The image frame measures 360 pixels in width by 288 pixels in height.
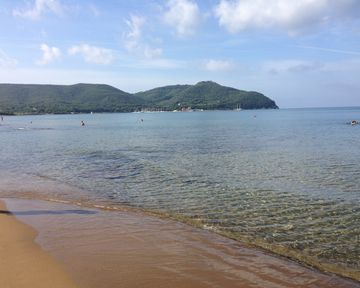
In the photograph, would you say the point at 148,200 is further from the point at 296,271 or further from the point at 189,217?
the point at 296,271

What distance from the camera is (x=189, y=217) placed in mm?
13719

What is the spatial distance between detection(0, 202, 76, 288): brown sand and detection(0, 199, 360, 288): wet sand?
0.24m

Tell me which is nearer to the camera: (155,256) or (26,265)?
(26,265)

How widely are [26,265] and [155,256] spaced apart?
113 inches

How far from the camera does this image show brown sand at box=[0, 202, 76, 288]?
7.83 metres

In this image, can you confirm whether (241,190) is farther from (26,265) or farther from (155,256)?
(26,265)

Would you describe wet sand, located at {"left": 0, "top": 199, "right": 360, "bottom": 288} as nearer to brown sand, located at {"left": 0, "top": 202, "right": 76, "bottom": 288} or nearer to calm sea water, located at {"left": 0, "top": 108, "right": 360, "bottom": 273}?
brown sand, located at {"left": 0, "top": 202, "right": 76, "bottom": 288}

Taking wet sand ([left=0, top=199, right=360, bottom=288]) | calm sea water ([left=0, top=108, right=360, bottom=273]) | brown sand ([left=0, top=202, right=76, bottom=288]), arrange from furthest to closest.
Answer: calm sea water ([left=0, top=108, right=360, bottom=273]) < wet sand ([left=0, top=199, right=360, bottom=288]) < brown sand ([left=0, top=202, right=76, bottom=288])

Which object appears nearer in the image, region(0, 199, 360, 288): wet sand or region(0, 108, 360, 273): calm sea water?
region(0, 199, 360, 288): wet sand

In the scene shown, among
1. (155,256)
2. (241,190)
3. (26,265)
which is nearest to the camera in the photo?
(26,265)

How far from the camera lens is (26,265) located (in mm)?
8711

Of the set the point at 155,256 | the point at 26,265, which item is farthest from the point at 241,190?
the point at 26,265

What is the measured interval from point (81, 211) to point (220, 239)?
5.51m

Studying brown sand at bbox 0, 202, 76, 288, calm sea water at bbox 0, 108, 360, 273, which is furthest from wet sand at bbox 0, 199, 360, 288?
calm sea water at bbox 0, 108, 360, 273
